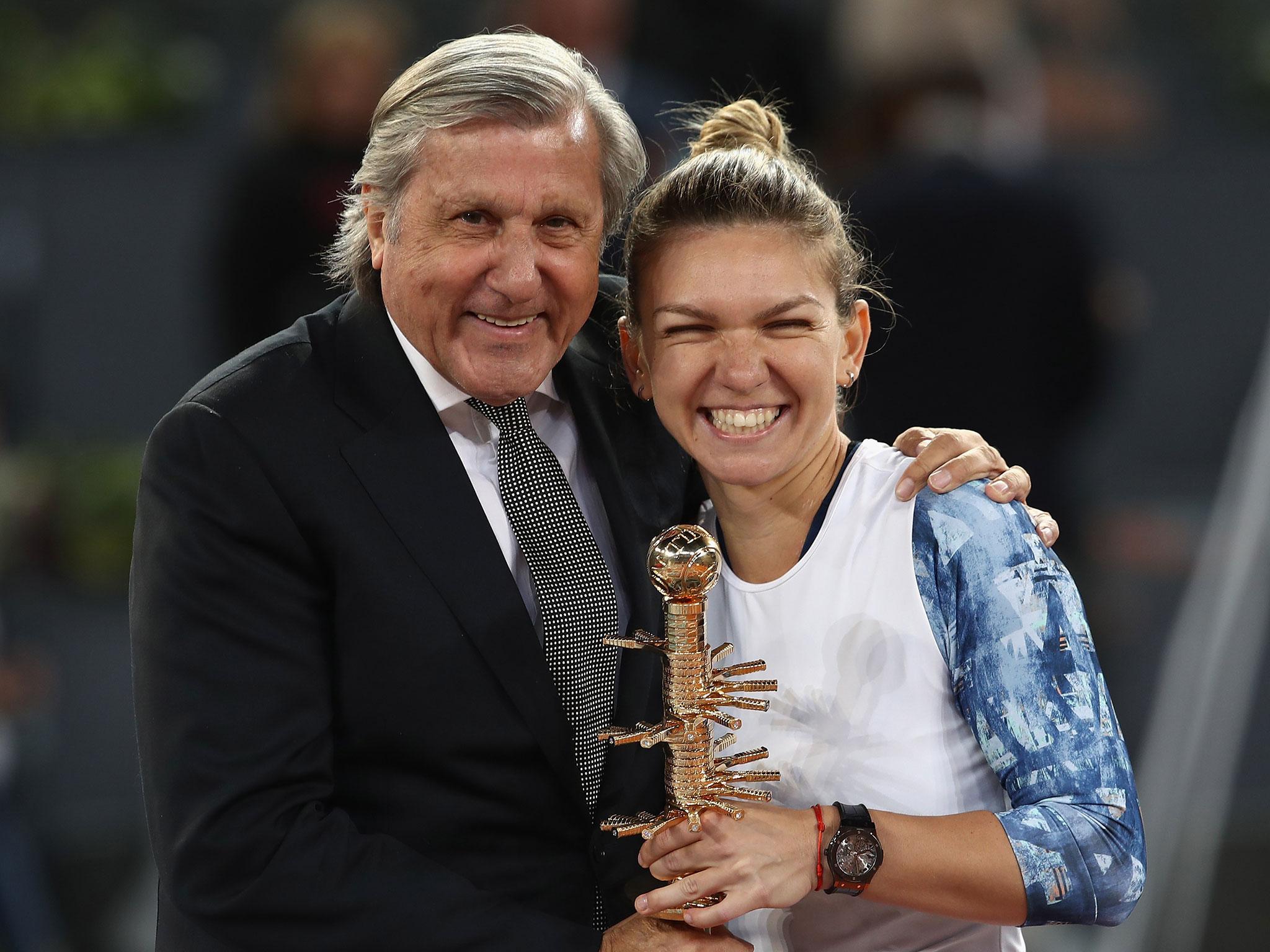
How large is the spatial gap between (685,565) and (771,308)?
0.37m

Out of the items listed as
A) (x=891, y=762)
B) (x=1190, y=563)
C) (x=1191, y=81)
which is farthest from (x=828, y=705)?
(x=1191, y=81)

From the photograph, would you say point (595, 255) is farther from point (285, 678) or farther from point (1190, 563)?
point (1190, 563)

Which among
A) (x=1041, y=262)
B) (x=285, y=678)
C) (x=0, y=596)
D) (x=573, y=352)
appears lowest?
(x=0, y=596)

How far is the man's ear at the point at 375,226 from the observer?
1863 mm

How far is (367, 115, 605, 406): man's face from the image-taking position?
5.74 feet

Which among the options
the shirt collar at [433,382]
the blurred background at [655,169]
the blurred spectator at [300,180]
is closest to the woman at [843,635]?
the shirt collar at [433,382]

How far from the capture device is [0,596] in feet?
15.5

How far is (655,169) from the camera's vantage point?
4121 millimetres

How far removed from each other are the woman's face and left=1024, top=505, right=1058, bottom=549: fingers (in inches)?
10.5

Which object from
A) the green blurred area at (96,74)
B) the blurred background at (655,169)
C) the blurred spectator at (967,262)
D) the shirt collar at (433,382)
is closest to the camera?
the shirt collar at (433,382)

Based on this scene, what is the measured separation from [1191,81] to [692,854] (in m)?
4.68

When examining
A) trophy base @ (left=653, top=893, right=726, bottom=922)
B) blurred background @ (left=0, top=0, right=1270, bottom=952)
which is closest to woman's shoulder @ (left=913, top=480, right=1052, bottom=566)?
trophy base @ (left=653, top=893, right=726, bottom=922)

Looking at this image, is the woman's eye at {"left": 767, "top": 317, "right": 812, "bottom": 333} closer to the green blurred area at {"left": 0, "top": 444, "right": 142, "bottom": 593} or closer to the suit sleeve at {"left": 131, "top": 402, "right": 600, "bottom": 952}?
the suit sleeve at {"left": 131, "top": 402, "right": 600, "bottom": 952}

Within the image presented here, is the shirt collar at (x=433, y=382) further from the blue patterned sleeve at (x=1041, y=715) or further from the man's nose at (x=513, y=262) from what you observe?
the blue patterned sleeve at (x=1041, y=715)
